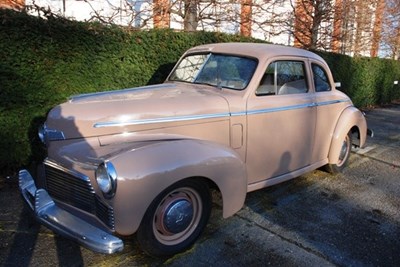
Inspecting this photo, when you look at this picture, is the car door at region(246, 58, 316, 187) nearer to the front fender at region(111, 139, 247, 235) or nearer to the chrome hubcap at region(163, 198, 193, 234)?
the front fender at region(111, 139, 247, 235)

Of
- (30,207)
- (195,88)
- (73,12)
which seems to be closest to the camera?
(30,207)

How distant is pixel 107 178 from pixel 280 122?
2193 mm

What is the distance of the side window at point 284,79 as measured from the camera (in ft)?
13.0

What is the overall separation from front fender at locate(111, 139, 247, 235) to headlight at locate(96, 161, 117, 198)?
36 mm

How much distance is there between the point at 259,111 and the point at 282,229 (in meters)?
1.25

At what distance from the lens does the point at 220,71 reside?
404 cm

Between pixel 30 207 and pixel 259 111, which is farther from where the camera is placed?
pixel 259 111

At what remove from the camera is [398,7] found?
668 inches

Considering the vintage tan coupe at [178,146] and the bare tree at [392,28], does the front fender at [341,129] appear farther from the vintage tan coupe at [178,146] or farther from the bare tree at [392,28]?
the bare tree at [392,28]

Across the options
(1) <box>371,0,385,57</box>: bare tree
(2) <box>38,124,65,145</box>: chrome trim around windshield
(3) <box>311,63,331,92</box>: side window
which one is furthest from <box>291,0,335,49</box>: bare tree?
(2) <box>38,124,65,145</box>: chrome trim around windshield

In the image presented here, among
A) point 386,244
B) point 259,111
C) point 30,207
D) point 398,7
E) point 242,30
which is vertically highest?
point 398,7

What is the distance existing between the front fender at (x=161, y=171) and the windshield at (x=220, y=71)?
0.90m

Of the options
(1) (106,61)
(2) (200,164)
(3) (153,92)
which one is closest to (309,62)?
(3) (153,92)

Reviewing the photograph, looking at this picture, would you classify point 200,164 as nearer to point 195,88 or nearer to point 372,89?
point 195,88
